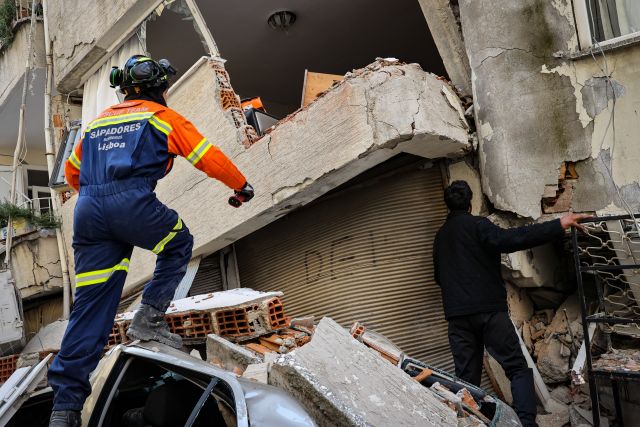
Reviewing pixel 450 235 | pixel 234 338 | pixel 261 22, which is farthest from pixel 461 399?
pixel 261 22

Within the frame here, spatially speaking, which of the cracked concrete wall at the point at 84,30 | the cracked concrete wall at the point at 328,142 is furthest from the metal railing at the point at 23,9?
the cracked concrete wall at the point at 328,142

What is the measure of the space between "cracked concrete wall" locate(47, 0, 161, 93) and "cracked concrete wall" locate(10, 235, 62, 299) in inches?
86.2

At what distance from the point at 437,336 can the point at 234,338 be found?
1.82 metres

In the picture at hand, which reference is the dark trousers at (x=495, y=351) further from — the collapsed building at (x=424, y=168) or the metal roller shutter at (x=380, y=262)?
the metal roller shutter at (x=380, y=262)

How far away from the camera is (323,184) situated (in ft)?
16.3

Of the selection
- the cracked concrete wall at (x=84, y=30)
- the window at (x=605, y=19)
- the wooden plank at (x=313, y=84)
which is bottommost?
the window at (x=605, y=19)

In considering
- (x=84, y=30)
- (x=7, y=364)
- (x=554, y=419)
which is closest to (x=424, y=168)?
(x=554, y=419)

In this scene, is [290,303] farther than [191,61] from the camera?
No

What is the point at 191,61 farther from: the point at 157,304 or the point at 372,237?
the point at 157,304

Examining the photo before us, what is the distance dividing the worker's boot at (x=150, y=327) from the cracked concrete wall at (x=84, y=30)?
4.29 m

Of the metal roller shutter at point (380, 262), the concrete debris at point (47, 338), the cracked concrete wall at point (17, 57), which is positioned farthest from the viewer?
the cracked concrete wall at point (17, 57)

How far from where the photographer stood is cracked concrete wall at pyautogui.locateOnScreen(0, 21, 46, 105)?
8453mm

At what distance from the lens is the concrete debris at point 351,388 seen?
9.41 ft

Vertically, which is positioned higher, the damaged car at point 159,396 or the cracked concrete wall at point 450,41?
the cracked concrete wall at point 450,41
